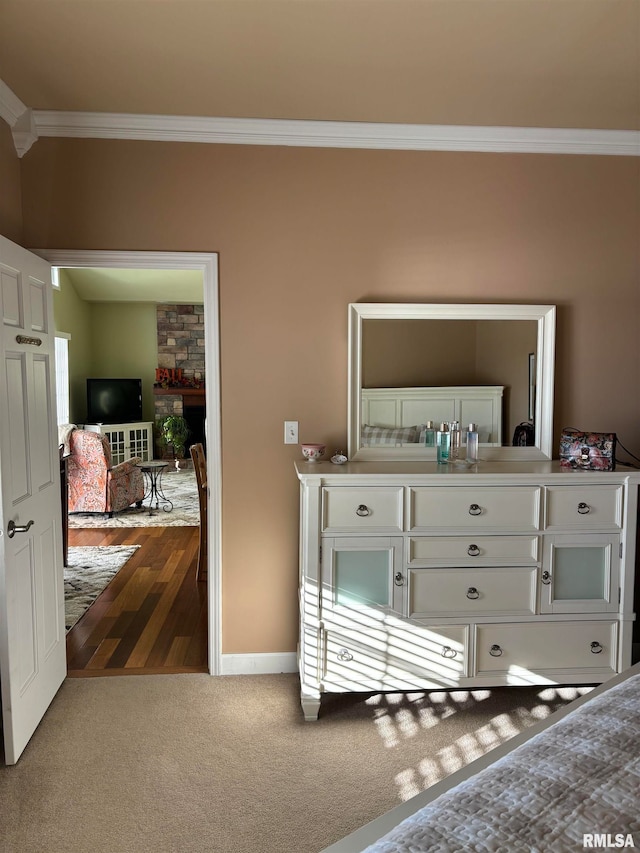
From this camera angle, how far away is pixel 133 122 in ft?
9.48

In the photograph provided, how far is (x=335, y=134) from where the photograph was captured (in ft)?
9.80

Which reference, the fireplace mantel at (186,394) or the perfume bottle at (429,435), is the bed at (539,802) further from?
the fireplace mantel at (186,394)

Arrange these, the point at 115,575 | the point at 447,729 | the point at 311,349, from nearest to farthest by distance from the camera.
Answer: the point at 447,729
the point at 311,349
the point at 115,575

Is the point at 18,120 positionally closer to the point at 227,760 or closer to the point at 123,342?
the point at 227,760

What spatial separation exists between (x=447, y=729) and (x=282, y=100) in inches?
112

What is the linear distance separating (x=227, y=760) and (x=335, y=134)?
9.32ft

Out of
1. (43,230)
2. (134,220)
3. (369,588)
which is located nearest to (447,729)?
(369,588)

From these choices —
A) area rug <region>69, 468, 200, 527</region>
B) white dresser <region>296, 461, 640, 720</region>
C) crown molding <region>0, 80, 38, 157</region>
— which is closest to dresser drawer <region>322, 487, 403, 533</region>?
white dresser <region>296, 461, 640, 720</region>

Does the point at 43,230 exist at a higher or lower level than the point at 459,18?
lower

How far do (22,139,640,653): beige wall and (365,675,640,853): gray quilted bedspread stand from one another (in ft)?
7.36

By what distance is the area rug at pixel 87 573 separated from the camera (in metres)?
4.09

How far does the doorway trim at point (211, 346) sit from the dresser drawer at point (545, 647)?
131 cm

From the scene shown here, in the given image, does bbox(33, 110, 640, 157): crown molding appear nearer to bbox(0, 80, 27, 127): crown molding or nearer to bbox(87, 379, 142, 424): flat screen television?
bbox(0, 80, 27, 127): crown molding

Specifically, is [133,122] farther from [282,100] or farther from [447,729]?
[447,729]
